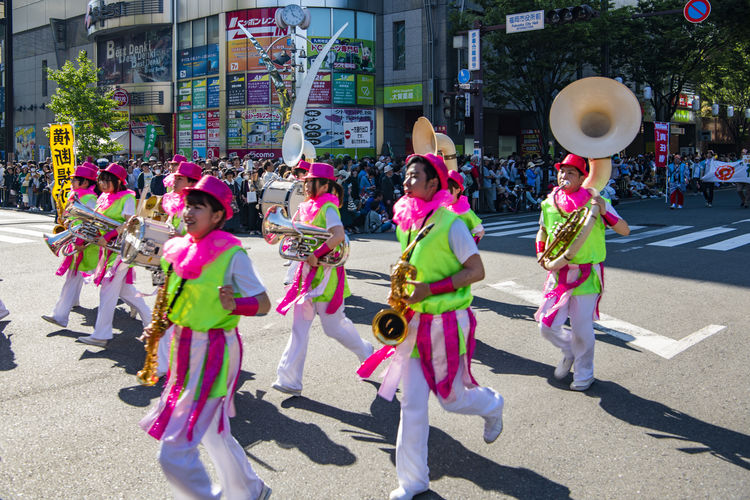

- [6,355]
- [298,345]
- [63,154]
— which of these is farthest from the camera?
[63,154]

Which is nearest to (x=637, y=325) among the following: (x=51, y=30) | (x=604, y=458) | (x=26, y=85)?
(x=604, y=458)

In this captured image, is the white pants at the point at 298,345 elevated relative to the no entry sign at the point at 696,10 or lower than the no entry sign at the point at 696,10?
lower

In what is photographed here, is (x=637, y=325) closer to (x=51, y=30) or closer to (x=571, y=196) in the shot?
(x=571, y=196)

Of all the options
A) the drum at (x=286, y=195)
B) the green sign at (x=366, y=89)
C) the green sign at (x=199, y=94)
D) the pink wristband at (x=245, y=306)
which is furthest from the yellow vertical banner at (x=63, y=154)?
the green sign at (x=199, y=94)

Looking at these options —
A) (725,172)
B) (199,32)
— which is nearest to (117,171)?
(725,172)

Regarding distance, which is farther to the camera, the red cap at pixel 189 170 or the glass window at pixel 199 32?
the glass window at pixel 199 32

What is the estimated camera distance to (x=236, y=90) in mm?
34719

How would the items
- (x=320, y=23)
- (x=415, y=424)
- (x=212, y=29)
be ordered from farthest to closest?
(x=212, y=29) → (x=320, y=23) → (x=415, y=424)

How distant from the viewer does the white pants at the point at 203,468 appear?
317 centimetres

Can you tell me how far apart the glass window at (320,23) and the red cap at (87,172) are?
90.1 ft

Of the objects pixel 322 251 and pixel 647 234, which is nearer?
pixel 322 251

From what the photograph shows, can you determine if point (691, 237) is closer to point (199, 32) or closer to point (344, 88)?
point (344, 88)

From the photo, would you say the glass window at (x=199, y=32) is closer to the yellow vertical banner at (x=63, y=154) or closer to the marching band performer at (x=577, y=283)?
the yellow vertical banner at (x=63, y=154)

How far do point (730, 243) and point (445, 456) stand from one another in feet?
40.4
